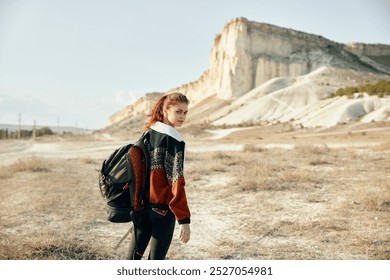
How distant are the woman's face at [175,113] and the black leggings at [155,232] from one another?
620mm

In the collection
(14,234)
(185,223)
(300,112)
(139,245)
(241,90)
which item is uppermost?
(241,90)

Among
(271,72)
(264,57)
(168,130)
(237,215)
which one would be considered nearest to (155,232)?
(168,130)

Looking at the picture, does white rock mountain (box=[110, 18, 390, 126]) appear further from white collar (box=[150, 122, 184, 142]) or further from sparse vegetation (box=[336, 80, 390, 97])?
white collar (box=[150, 122, 184, 142])

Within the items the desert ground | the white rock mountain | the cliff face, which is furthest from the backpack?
the cliff face

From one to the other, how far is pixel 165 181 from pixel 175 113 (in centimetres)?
48

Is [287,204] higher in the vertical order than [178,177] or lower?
lower

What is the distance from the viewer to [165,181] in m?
2.71

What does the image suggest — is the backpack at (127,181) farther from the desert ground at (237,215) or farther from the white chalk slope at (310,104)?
the white chalk slope at (310,104)

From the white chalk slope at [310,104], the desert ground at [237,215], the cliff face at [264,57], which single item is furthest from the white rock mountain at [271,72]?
the desert ground at [237,215]

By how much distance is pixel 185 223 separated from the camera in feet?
8.59

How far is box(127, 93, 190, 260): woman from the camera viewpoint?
2609mm
